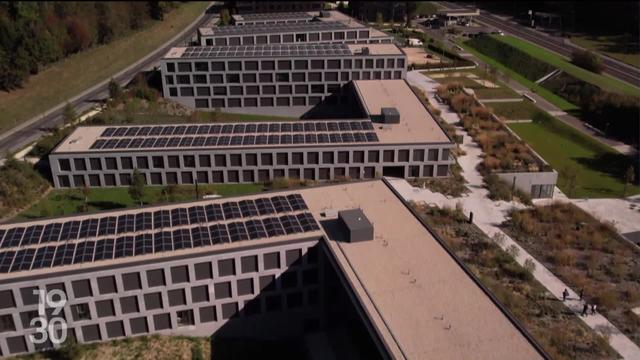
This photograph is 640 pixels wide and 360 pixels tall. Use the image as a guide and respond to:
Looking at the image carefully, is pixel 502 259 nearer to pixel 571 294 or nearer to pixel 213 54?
pixel 571 294

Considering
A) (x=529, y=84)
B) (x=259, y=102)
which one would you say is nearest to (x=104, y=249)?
(x=259, y=102)

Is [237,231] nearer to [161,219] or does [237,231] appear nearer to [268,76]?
[161,219]

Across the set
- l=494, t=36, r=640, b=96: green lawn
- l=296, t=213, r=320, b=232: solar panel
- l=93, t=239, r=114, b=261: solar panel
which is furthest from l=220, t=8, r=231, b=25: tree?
l=93, t=239, r=114, b=261: solar panel

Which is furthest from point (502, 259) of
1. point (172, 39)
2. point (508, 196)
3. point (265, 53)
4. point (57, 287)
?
point (172, 39)

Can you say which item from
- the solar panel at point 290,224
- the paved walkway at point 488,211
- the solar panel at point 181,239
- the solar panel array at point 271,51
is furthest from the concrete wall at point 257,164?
the solar panel array at point 271,51

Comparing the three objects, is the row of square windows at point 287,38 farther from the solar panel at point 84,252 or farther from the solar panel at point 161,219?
A: the solar panel at point 84,252

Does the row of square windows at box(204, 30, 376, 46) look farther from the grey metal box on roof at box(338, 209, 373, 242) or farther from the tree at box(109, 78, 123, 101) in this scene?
the grey metal box on roof at box(338, 209, 373, 242)
